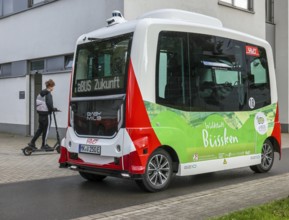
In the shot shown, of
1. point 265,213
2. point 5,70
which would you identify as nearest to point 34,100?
point 5,70

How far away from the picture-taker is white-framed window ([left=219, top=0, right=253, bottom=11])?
2000 cm

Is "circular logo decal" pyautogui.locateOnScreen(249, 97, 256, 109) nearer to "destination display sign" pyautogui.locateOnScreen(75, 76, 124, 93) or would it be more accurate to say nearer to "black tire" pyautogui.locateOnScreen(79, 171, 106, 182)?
"destination display sign" pyautogui.locateOnScreen(75, 76, 124, 93)

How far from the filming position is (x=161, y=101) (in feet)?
25.7

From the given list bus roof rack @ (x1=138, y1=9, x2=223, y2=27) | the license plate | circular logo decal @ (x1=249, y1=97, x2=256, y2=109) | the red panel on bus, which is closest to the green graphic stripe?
circular logo decal @ (x1=249, y1=97, x2=256, y2=109)

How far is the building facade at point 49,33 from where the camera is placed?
647 inches

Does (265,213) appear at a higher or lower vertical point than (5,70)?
lower

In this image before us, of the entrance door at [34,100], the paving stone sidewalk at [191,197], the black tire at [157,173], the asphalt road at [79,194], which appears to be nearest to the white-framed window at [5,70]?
the entrance door at [34,100]

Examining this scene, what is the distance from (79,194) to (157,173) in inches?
53.2

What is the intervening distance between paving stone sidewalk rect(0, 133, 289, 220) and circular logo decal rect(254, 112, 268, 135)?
1.04 metres

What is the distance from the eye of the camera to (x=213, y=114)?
8.80 metres

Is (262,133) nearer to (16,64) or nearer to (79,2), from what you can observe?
(79,2)

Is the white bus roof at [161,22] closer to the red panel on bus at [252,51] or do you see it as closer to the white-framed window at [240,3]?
the red panel on bus at [252,51]

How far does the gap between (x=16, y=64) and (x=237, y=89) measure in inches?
512

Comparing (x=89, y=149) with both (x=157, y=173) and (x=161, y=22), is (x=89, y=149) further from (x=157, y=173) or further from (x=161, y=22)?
(x=161, y=22)
